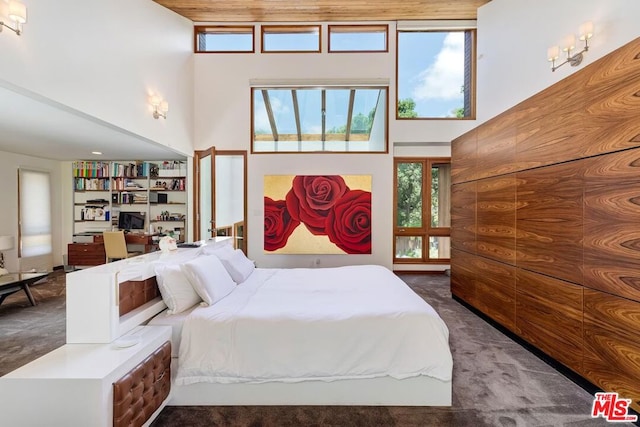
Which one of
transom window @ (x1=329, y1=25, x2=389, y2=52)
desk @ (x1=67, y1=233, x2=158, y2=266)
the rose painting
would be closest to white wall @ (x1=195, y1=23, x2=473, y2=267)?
the rose painting

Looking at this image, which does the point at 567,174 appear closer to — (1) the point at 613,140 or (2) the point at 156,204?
(1) the point at 613,140

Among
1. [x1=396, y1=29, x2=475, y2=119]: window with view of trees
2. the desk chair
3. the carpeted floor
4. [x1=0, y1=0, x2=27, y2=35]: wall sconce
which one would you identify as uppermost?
[x1=396, y1=29, x2=475, y2=119]: window with view of trees

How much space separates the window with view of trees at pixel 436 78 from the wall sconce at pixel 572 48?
5.66 feet

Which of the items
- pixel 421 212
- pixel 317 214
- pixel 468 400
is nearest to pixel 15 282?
pixel 317 214

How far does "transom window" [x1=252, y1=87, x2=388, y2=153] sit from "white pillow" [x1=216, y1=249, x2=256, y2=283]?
278 centimetres

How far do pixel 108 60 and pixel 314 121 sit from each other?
3095 mm

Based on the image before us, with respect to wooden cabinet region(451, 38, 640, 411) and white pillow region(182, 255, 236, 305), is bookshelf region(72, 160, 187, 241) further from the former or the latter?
wooden cabinet region(451, 38, 640, 411)

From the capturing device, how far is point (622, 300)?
5.77ft

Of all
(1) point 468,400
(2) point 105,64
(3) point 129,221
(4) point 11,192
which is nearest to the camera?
(1) point 468,400

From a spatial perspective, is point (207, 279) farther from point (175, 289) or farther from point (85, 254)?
point (85, 254)

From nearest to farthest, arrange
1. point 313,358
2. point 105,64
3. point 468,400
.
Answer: point 313,358 → point 468,400 → point 105,64

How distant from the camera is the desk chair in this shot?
4988 mm

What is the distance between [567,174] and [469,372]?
167cm

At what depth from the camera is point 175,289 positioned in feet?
6.88
